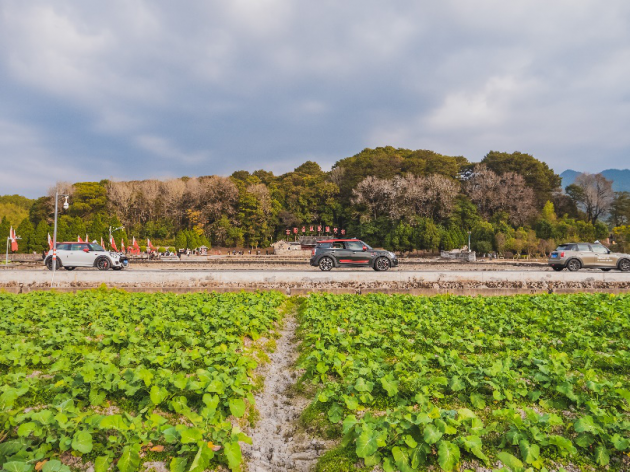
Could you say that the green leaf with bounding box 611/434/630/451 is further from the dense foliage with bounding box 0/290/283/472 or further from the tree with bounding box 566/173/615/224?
the tree with bounding box 566/173/615/224

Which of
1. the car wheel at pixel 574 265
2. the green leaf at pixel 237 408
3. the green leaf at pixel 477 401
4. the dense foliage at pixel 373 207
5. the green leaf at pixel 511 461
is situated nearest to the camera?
the green leaf at pixel 511 461

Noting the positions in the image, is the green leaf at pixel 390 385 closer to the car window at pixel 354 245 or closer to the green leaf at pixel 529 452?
the green leaf at pixel 529 452

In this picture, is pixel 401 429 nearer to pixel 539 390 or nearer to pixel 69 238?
pixel 539 390

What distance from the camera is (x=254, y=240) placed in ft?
179

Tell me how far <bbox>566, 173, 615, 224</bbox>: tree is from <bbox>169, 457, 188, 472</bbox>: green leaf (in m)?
66.2

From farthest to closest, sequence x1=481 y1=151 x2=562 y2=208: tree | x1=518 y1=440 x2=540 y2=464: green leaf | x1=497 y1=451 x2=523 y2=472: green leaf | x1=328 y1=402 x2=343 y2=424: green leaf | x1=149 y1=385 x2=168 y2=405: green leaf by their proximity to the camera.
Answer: x1=481 y1=151 x2=562 y2=208: tree < x1=328 y1=402 x2=343 y2=424: green leaf < x1=149 y1=385 x2=168 y2=405: green leaf < x1=518 y1=440 x2=540 y2=464: green leaf < x1=497 y1=451 x2=523 y2=472: green leaf

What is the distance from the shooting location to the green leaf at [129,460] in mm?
2816

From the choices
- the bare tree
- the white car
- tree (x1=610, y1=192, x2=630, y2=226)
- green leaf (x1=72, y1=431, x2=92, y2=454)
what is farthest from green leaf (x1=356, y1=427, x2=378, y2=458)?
tree (x1=610, y1=192, x2=630, y2=226)

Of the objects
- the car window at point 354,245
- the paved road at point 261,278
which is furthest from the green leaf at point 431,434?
the car window at point 354,245

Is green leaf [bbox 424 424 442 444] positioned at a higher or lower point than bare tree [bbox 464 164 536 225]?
lower

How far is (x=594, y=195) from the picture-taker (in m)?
55.6

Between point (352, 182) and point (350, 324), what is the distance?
53.9m

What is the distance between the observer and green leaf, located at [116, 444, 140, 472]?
9.24 ft

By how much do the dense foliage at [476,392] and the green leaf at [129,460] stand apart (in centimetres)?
166
